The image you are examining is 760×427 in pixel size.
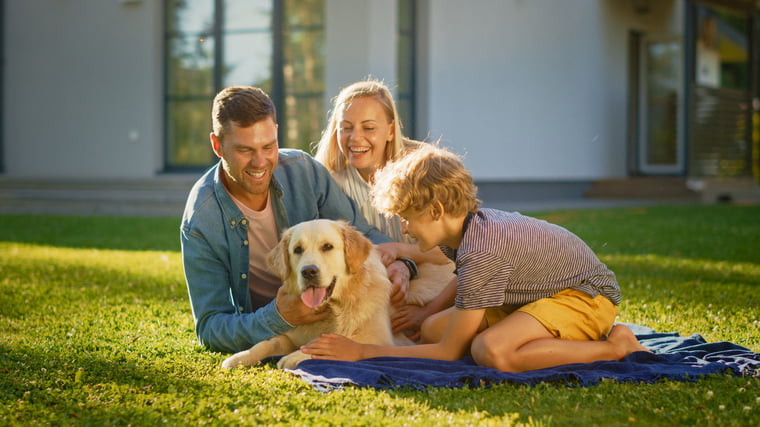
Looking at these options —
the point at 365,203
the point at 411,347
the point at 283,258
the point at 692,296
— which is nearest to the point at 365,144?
the point at 365,203

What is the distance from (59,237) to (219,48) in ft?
22.0

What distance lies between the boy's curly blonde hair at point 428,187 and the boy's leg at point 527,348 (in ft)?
2.14

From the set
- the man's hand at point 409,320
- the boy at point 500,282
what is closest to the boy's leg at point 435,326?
the man's hand at point 409,320

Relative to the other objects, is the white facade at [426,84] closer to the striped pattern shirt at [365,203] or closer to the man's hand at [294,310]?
the striped pattern shirt at [365,203]

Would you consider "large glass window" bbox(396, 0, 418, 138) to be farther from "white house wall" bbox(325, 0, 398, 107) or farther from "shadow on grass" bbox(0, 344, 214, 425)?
"shadow on grass" bbox(0, 344, 214, 425)

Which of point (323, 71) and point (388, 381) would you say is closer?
point (388, 381)

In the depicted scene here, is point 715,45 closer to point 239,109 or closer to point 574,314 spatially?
point 574,314

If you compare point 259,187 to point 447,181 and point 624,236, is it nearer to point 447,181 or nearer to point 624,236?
point 447,181

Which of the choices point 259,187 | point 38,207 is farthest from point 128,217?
point 259,187

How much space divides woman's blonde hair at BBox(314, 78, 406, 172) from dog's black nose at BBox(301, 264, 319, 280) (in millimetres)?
1827

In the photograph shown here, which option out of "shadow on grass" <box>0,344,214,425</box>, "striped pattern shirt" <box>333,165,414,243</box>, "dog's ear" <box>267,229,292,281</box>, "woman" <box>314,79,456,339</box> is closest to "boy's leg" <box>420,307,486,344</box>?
"woman" <box>314,79,456,339</box>

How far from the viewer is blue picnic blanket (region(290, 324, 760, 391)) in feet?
12.0

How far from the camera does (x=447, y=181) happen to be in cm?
388

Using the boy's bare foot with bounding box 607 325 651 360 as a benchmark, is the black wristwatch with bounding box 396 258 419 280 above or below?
above
